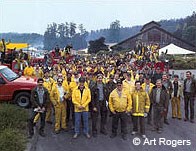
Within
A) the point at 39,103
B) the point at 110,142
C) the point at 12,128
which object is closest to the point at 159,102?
the point at 110,142

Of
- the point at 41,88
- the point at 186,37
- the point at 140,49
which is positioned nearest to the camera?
the point at 41,88

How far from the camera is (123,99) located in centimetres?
1059

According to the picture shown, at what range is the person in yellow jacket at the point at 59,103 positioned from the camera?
444 inches

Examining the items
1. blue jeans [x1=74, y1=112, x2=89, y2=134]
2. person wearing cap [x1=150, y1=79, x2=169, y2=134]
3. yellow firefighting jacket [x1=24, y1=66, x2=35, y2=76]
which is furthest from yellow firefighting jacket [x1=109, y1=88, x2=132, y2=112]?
yellow firefighting jacket [x1=24, y1=66, x2=35, y2=76]

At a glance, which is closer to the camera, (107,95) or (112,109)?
(112,109)

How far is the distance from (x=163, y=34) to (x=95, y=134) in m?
58.4

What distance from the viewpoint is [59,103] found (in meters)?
11.3

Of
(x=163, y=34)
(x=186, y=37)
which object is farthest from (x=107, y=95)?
(x=186, y=37)

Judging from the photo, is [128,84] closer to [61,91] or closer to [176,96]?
[176,96]

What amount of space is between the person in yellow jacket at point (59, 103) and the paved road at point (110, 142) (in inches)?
12.5

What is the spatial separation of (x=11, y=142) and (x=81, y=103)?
260 centimetres

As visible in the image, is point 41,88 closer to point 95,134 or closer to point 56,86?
point 56,86

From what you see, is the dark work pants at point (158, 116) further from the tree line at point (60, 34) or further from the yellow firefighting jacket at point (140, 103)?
the tree line at point (60, 34)

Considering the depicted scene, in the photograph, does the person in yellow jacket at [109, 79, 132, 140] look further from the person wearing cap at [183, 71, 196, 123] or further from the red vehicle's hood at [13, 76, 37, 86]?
the red vehicle's hood at [13, 76, 37, 86]
